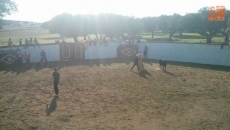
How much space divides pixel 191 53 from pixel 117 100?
1680 cm

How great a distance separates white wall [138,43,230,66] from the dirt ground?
360cm

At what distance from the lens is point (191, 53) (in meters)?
28.8

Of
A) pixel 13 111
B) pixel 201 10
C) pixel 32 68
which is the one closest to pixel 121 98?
pixel 13 111

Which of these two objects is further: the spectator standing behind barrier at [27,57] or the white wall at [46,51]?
the white wall at [46,51]

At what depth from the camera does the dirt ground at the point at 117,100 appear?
1166 cm

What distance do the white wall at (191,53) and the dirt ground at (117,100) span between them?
3.60 meters

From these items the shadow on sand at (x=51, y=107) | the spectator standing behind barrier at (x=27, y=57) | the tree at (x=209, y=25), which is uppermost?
the tree at (x=209, y=25)

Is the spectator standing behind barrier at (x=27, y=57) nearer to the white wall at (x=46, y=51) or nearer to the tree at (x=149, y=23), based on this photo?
the white wall at (x=46, y=51)

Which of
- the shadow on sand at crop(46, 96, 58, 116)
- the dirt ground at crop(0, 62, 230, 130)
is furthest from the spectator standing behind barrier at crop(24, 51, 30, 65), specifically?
the shadow on sand at crop(46, 96, 58, 116)

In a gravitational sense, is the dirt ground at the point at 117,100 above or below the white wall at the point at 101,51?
below

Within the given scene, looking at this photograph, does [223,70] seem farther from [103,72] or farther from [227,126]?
[227,126]

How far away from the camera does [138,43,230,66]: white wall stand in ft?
87.0

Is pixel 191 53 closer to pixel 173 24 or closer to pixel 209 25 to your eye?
pixel 209 25

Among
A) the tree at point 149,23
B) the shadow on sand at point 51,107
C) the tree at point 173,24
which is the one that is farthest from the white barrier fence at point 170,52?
the tree at point 149,23
